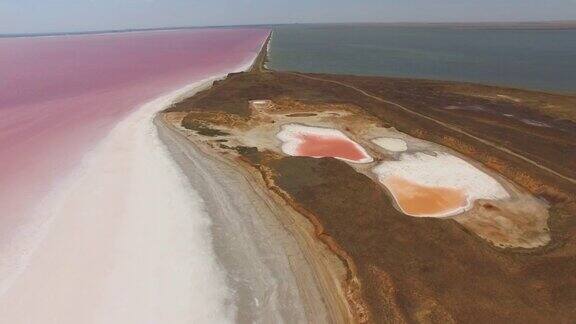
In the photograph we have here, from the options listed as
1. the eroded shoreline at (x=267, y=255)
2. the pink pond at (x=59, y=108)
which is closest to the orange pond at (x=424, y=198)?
the eroded shoreline at (x=267, y=255)

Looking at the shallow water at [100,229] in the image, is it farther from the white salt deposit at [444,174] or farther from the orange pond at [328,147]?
the white salt deposit at [444,174]

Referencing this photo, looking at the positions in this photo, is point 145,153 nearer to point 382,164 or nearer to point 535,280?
point 382,164

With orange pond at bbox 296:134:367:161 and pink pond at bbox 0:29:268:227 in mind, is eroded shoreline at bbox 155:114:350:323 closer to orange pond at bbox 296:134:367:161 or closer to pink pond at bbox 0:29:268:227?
orange pond at bbox 296:134:367:161

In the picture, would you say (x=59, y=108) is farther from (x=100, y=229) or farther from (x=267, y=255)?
(x=267, y=255)

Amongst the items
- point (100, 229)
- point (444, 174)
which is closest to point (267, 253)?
point (100, 229)

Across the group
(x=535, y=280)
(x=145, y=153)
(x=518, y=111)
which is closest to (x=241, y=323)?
(x=535, y=280)
